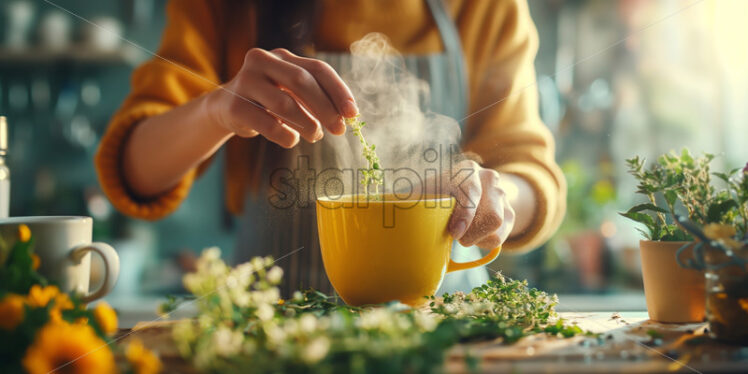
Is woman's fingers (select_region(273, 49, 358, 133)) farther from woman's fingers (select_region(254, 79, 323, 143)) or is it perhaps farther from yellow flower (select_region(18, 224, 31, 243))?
yellow flower (select_region(18, 224, 31, 243))

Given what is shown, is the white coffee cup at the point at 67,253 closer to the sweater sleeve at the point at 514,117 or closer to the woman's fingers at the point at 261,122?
the woman's fingers at the point at 261,122

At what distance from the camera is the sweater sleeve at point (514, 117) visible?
71cm

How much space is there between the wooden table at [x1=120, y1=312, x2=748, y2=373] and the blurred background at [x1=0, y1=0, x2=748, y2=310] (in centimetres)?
100

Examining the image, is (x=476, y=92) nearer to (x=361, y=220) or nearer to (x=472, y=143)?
(x=472, y=143)

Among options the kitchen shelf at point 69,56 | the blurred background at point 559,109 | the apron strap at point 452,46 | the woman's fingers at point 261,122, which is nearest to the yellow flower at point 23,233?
the woman's fingers at point 261,122

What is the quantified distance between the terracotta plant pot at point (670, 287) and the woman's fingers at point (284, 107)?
36 cm

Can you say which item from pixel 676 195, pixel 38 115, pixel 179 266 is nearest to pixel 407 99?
pixel 676 195

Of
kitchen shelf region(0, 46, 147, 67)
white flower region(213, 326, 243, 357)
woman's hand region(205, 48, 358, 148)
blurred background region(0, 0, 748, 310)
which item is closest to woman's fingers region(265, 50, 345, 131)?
woman's hand region(205, 48, 358, 148)

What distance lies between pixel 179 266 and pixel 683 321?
109 cm

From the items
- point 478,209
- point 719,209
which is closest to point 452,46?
point 478,209

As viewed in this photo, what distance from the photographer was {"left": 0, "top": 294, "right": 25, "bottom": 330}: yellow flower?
1.05 ft

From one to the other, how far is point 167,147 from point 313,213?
0.29 metres

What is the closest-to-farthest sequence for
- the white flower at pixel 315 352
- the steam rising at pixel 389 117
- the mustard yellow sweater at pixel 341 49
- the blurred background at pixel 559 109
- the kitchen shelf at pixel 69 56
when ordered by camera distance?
1. the white flower at pixel 315 352
2. the steam rising at pixel 389 117
3. the mustard yellow sweater at pixel 341 49
4. the blurred background at pixel 559 109
5. the kitchen shelf at pixel 69 56

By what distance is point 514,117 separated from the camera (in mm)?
798
